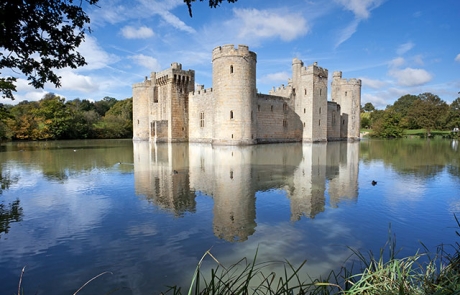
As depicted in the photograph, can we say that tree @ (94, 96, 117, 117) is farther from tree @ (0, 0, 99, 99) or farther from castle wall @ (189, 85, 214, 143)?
tree @ (0, 0, 99, 99)

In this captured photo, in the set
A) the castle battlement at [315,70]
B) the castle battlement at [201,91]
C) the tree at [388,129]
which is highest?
the castle battlement at [315,70]

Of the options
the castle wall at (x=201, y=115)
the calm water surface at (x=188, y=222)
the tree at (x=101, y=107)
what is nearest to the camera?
A: the calm water surface at (x=188, y=222)

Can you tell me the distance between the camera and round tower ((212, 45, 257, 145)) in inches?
944

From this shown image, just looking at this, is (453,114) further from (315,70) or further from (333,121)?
(315,70)

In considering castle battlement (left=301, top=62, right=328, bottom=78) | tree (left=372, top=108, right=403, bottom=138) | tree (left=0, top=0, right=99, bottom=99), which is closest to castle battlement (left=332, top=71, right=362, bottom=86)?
castle battlement (left=301, top=62, right=328, bottom=78)

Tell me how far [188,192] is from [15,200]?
399 cm

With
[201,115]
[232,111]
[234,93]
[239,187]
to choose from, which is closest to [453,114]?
[201,115]

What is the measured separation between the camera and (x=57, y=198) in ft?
23.5

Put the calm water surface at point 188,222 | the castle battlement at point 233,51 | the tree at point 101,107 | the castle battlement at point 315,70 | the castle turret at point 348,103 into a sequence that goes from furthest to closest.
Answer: the tree at point 101,107 → the castle turret at point 348,103 → the castle battlement at point 315,70 → the castle battlement at point 233,51 → the calm water surface at point 188,222

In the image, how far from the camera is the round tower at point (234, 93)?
78.6ft

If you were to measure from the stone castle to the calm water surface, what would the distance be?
15021 millimetres

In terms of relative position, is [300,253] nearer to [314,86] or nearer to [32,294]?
[32,294]

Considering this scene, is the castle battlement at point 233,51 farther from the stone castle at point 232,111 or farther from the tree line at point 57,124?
the tree line at point 57,124

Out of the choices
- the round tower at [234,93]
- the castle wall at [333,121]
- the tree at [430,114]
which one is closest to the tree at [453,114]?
the tree at [430,114]
